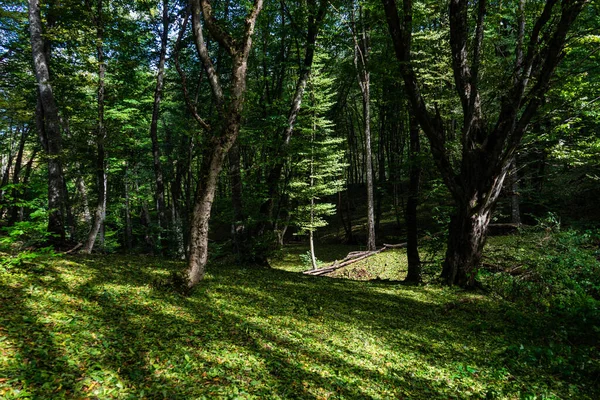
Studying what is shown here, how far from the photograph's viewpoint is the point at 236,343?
3.59m

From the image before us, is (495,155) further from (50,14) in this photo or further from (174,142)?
(174,142)

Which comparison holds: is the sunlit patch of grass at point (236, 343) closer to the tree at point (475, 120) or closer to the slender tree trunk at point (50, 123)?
the tree at point (475, 120)

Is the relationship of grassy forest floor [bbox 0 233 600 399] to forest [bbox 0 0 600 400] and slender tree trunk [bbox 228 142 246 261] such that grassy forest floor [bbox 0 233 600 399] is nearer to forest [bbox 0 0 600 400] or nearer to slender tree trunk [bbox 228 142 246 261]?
forest [bbox 0 0 600 400]

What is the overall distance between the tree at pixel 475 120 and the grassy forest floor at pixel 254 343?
1.52 meters

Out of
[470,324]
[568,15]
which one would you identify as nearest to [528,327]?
[470,324]

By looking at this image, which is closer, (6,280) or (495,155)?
(6,280)

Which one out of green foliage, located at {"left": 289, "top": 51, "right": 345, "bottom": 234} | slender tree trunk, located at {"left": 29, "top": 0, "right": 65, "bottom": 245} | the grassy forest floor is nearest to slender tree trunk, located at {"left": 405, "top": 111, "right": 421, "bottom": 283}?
the grassy forest floor

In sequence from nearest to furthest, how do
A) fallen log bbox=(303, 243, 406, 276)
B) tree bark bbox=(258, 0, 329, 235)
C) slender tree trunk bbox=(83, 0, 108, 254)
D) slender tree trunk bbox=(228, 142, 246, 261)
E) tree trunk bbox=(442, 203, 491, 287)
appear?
tree trunk bbox=(442, 203, 491, 287), slender tree trunk bbox=(228, 142, 246, 261), tree bark bbox=(258, 0, 329, 235), slender tree trunk bbox=(83, 0, 108, 254), fallen log bbox=(303, 243, 406, 276)

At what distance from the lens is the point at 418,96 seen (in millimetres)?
7395

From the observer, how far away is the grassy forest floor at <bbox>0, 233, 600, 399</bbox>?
8.64 feet

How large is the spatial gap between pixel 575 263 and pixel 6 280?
10389 mm

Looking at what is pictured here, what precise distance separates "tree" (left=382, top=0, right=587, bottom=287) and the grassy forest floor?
152 cm

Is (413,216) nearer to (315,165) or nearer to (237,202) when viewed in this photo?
(237,202)

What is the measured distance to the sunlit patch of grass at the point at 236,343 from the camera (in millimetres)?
2604
